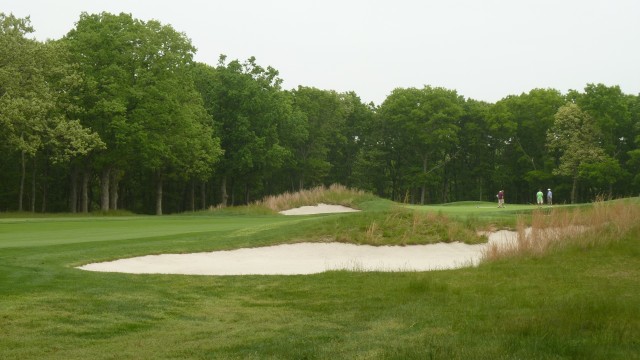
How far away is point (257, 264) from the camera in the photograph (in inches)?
625

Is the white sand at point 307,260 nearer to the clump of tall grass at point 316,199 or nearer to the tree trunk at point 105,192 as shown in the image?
the clump of tall grass at point 316,199

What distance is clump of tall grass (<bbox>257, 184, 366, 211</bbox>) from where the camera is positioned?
39750 mm

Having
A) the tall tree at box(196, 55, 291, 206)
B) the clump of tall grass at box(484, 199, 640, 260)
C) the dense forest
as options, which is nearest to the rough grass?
the dense forest

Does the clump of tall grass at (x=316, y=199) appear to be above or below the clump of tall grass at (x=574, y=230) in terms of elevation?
above

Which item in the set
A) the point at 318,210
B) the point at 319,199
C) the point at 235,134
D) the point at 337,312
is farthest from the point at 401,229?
the point at 235,134

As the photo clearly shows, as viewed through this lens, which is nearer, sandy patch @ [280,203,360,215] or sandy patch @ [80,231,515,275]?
sandy patch @ [80,231,515,275]

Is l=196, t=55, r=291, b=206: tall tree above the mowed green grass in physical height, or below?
above

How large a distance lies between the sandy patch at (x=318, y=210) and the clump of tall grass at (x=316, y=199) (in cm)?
41

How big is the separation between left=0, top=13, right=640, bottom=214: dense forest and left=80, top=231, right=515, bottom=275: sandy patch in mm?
22824

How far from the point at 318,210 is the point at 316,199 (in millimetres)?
1597

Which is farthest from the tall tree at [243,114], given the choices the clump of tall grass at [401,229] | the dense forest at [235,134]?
the clump of tall grass at [401,229]

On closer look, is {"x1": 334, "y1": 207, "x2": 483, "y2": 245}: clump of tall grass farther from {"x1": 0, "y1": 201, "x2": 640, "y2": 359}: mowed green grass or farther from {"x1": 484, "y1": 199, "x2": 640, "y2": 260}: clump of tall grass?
{"x1": 0, "y1": 201, "x2": 640, "y2": 359}: mowed green grass

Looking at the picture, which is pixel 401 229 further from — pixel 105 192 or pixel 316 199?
pixel 105 192

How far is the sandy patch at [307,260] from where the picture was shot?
14570mm
